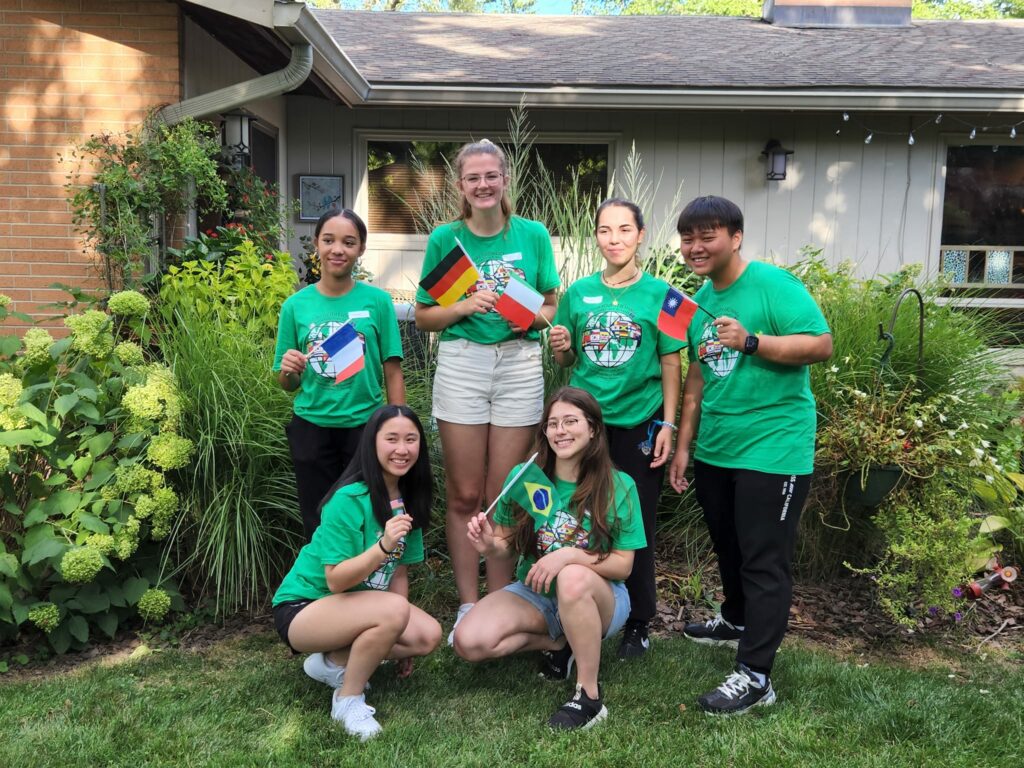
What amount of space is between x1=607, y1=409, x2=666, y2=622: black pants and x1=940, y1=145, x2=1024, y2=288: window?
22.5 feet

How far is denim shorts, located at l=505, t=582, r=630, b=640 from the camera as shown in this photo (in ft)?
9.92

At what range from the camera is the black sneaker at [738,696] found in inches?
112

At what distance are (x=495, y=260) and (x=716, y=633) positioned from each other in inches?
69.1

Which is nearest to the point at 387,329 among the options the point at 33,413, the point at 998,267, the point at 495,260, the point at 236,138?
the point at 495,260

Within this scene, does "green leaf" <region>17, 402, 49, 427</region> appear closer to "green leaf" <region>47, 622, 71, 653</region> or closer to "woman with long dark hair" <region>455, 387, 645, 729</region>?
"green leaf" <region>47, 622, 71, 653</region>

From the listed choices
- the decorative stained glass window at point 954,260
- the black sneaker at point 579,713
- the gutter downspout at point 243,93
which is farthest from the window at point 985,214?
the black sneaker at point 579,713

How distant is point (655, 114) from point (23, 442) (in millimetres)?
6841

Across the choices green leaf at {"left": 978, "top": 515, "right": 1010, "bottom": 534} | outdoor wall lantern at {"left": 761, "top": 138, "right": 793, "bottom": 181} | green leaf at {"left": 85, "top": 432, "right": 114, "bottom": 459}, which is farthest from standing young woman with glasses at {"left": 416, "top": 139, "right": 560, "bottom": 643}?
outdoor wall lantern at {"left": 761, "top": 138, "right": 793, "bottom": 181}

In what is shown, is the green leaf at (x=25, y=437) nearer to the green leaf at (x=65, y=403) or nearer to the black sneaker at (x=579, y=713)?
the green leaf at (x=65, y=403)

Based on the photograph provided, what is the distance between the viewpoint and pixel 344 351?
10.1ft

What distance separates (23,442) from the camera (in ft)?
10.3

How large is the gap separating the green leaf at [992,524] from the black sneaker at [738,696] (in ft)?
6.08

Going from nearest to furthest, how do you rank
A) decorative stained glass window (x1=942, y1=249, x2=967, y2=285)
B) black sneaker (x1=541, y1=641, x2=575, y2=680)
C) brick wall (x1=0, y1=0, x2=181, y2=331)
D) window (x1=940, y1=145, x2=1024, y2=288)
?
black sneaker (x1=541, y1=641, x2=575, y2=680), brick wall (x1=0, y1=0, x2=181, y2=331), window (x1=940, y1=145, x2=1024, y2=288), decorative stained glass window (x1=942, y1=249, x2=967, y2=285)

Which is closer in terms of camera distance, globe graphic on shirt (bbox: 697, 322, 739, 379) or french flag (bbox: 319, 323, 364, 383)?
globe graphic on shirt (bbox: 697, 322, 739, 379)
